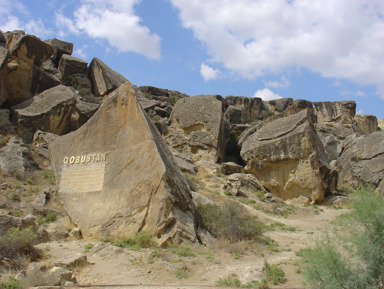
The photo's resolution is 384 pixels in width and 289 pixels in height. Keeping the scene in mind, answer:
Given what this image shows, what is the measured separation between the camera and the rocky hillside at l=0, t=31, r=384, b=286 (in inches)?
366

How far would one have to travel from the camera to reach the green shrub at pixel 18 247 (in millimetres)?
6996

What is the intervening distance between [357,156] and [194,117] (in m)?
9.92

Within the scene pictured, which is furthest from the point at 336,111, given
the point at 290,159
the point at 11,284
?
the point at 11,284

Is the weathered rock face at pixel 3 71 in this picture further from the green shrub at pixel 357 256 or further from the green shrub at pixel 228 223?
the green shrub at pixel 357 256

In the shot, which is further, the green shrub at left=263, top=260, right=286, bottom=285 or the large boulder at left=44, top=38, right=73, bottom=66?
the large boulder at left=44, top=38, right=73, bottom=66

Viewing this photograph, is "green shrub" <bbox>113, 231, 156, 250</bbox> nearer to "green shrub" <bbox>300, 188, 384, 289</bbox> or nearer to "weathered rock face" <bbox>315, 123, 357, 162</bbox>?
"green shrub" <bbox>300, 188, 384, 289</bbox>

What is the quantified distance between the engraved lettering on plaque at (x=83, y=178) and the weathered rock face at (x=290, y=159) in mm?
9751

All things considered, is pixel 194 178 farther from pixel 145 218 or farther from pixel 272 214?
pixel 145 218

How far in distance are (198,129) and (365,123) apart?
28602mm

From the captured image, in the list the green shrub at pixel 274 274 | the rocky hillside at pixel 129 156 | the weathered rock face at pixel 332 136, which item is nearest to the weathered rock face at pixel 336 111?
the weathered rock face at pixel 332 136

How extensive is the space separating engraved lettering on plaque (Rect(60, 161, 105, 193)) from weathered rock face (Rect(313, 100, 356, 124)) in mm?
37585

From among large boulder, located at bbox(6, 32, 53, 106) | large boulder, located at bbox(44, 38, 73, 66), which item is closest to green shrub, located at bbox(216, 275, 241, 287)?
large boulder, located at bbox(6, 32, 53, 106)

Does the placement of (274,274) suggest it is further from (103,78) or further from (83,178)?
(103,78)

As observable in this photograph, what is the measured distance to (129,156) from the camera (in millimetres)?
9891
